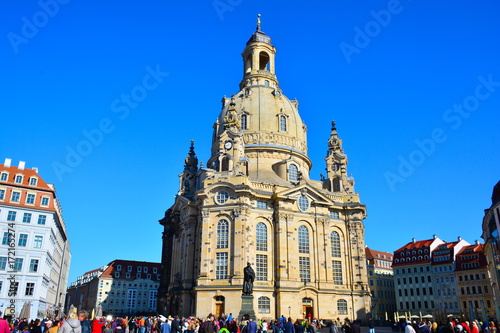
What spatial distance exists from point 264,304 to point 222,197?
43.6 ft

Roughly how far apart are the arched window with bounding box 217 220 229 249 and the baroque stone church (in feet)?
0.39

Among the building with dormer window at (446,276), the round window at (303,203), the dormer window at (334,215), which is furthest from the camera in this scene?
the building with dormer window at (446,276)

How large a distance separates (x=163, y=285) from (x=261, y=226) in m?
21.7

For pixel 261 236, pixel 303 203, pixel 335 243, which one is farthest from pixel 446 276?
pixel 261 236

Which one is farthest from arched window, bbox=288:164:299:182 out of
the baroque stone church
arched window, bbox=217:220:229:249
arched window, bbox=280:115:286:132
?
arched window, bbox=217:220:229:249

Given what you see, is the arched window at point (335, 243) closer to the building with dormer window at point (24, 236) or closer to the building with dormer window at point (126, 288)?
the building with dormer window at point (24, 236)

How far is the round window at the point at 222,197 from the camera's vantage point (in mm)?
50438

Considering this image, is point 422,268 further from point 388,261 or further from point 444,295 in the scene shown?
point 388,261

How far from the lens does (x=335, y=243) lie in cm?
5512

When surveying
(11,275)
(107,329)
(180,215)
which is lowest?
(107,329)

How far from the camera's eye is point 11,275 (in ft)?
145

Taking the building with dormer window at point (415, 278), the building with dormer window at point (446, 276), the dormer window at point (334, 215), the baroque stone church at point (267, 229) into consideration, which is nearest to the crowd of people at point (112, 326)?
the baroque stone church at point (267, 229)

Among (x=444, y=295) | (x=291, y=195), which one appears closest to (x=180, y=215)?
(x=291, y=195)

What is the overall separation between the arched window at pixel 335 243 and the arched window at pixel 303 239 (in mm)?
4179
